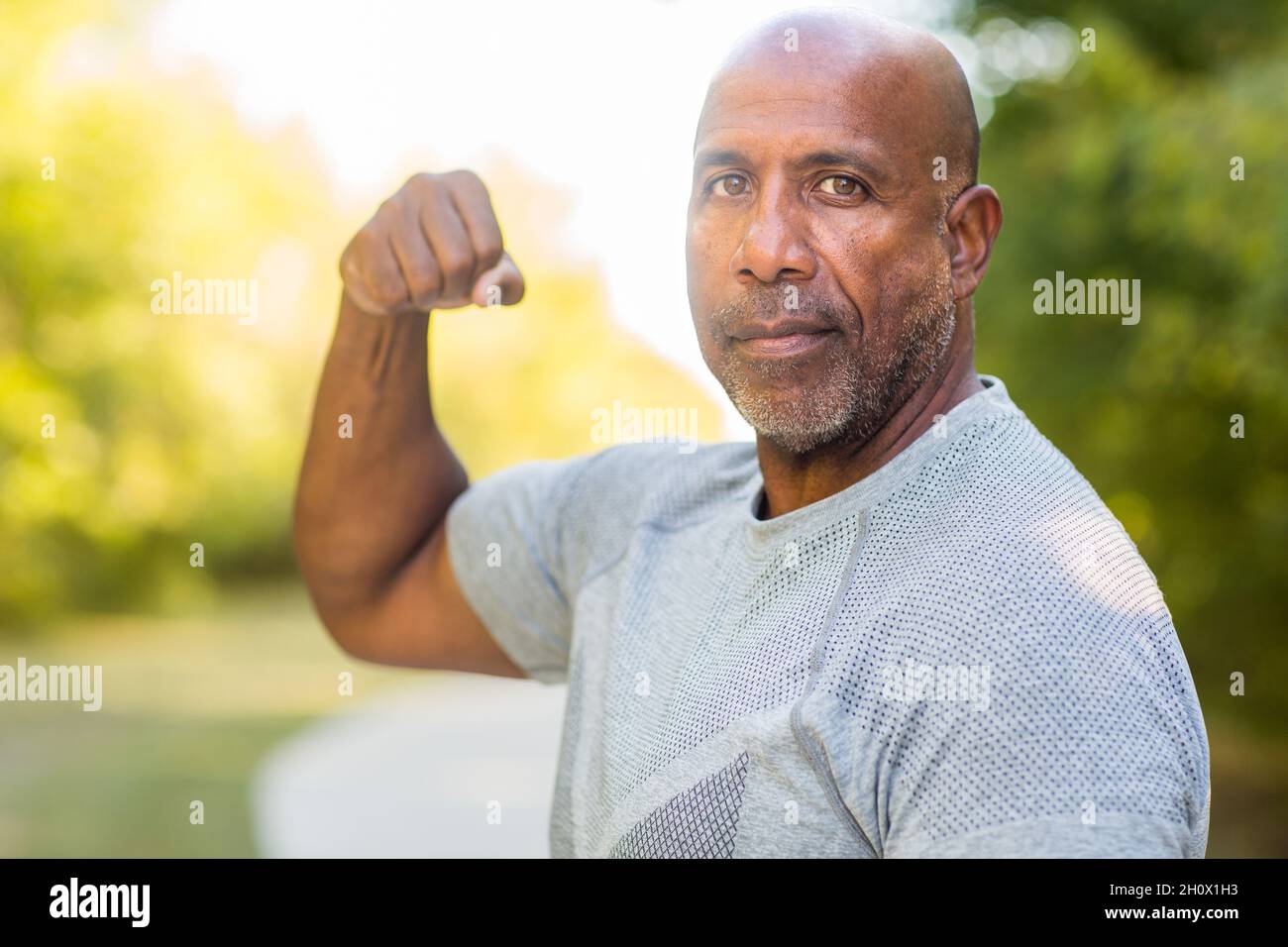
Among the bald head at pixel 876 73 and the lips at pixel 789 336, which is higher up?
the bald head at pixel 876 73

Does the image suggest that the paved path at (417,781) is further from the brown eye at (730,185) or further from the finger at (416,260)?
the brown eye at (730,185)

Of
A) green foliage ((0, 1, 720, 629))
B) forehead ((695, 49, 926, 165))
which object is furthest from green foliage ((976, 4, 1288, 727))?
forehead ((695, 49, 926, 165))

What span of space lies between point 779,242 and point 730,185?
0.15 metres

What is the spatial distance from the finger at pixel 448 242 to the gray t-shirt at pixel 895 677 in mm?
480

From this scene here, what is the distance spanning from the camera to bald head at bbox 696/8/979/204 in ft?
6.05

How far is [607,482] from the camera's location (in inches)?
93.2

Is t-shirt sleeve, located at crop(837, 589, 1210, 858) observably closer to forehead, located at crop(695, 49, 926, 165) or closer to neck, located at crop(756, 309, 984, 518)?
neck, located at crop(756, 309, 984, 518)

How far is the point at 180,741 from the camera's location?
13.2m

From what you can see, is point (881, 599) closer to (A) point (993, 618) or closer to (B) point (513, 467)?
(A) point (993, 618)

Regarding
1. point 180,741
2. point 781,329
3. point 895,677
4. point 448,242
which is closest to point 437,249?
point 448,242

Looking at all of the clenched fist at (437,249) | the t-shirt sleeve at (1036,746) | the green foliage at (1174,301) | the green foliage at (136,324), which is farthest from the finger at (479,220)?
the green foliage at (136,324)

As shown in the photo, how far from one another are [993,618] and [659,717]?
516 millimetres

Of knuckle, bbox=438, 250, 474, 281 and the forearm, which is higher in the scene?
knuckle, bbox=438, 250, 474, 281

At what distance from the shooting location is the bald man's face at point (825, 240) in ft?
6.06
